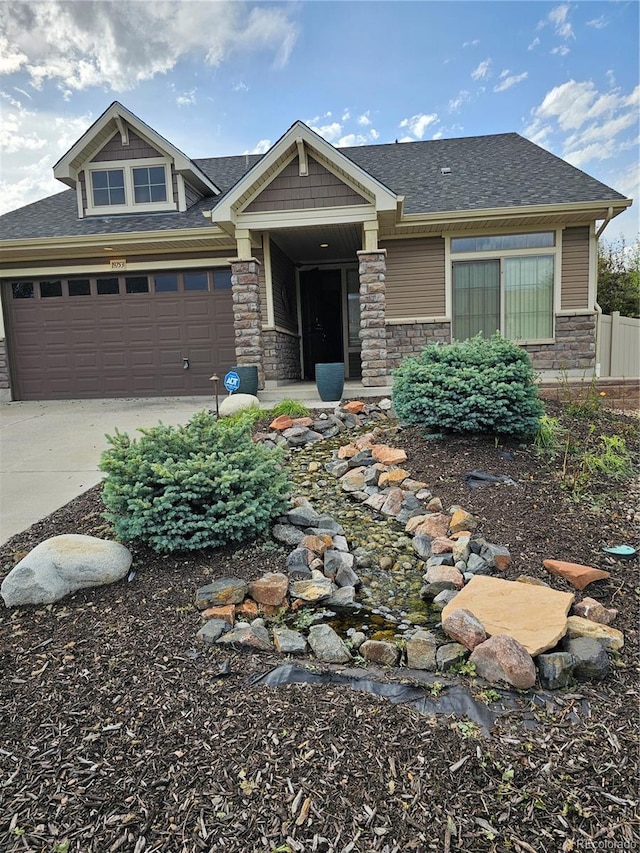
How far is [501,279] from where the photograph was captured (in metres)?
9.51

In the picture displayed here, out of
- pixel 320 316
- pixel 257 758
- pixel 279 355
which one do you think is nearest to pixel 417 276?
pixel 279 355

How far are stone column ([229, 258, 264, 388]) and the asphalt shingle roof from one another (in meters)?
1.91

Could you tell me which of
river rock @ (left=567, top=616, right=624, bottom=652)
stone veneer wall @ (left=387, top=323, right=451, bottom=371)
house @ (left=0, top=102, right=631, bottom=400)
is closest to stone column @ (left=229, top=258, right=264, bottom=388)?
house @ (left=0, top=102, right=631, bottom=400)

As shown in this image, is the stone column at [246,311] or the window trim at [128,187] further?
the window trim at [128,187]

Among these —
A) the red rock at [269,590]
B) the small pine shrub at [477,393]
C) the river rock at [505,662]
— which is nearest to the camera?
the river rock at [505,662]

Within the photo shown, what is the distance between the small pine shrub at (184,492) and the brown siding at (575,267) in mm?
8005

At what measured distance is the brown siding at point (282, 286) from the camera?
10.0 m

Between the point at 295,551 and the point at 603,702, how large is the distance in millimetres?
1771

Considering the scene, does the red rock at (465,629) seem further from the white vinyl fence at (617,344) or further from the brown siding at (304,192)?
the white vinyl fence at (617,344)

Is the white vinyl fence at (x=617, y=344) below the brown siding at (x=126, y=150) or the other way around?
below

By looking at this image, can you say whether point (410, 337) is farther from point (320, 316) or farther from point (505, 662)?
point (505, 662)

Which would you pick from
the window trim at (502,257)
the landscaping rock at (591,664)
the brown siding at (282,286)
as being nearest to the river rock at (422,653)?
the landscaping rock at (591,664)

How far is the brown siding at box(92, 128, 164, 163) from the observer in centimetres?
1060

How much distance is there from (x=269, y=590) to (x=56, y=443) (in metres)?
4.83
